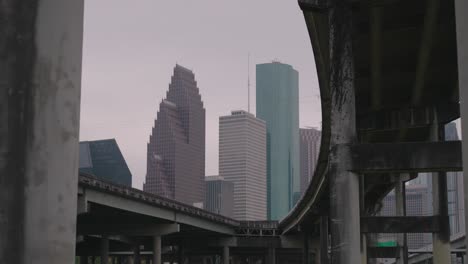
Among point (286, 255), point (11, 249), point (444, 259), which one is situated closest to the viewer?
point (11, 249)

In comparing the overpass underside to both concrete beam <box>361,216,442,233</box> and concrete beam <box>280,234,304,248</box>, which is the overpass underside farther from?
concrete beam <box>280,234,304,248</box>

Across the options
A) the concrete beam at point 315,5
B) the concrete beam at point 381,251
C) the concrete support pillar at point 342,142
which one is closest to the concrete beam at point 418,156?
the concrete support pillar at point 342,142

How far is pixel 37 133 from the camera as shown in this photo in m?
7.40

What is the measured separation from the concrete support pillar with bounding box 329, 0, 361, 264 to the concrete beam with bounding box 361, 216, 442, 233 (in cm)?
1877

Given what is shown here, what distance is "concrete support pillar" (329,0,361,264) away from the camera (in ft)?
82.6

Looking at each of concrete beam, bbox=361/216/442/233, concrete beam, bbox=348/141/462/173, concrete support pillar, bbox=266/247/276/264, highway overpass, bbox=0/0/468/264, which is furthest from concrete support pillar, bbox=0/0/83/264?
concrete support pillar, bbox=266/247/276/264

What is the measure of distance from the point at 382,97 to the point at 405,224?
8.36 metres

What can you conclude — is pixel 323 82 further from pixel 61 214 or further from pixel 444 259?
pixel 61 214

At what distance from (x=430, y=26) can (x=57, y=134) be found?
79.2 ft

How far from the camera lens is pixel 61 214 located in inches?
291

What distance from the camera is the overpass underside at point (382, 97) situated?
2473 cm

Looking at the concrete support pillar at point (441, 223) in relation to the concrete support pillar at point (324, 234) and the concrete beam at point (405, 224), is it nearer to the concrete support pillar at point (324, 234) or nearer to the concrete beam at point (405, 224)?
the concrete beam at point (405, 224)

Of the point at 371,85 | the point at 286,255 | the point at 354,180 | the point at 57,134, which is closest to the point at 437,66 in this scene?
the point at 371,85

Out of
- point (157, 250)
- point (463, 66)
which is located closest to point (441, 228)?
point (463, 66)
